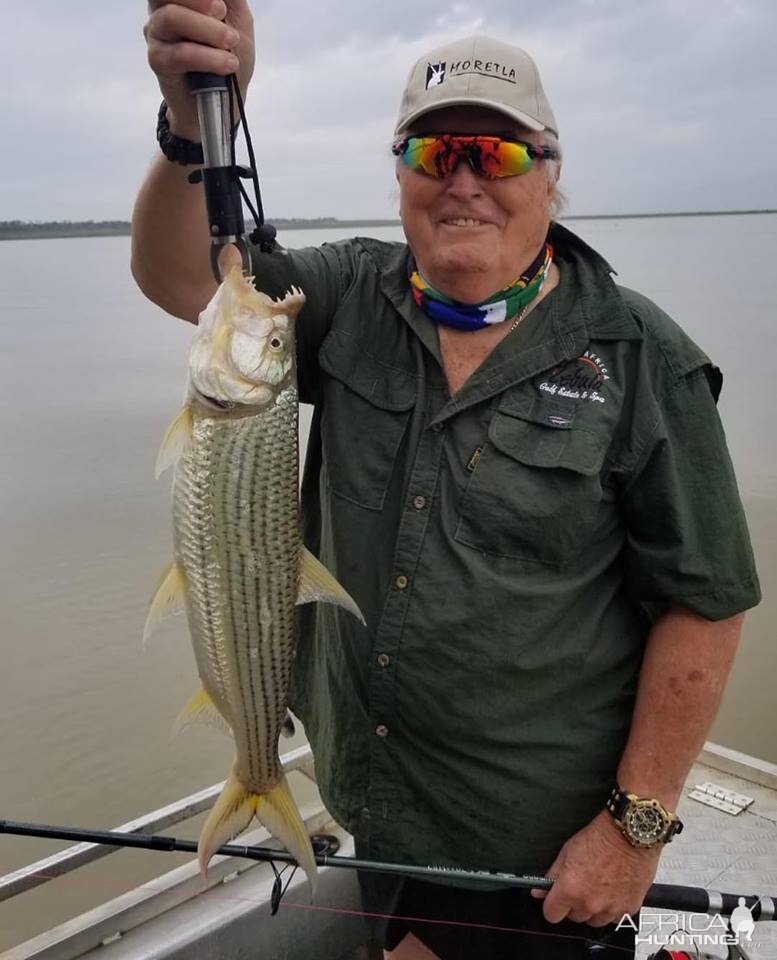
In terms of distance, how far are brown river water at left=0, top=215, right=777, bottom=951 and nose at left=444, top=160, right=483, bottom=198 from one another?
13.8ft

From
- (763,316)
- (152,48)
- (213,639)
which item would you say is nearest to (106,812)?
(213,639)

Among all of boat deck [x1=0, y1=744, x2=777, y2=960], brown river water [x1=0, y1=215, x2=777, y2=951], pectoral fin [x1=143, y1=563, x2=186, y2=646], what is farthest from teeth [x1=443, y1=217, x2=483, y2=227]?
brown river water [x1=0, y1=215, x2=777, y2=951]

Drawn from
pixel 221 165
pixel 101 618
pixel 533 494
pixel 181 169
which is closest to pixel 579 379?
pixel 533 494

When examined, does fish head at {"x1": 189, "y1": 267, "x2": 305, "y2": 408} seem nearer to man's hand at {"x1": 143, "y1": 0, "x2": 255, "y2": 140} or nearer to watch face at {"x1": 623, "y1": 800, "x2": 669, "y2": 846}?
man's hand at {"x1": 143, "y1": 0, "x2": 255, "y2": 140}

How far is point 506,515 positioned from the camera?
2.38 metres

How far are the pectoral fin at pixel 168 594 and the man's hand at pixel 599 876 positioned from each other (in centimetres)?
129

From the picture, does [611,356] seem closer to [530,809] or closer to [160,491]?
[530,809]

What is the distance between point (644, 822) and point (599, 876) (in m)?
0.20

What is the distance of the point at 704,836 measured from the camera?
4215 millimetres

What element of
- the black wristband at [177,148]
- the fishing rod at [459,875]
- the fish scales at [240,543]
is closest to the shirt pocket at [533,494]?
the fish scales at [240,543]

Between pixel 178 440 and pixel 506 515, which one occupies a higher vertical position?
pixel 178 440

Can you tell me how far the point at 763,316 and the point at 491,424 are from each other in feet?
87.1

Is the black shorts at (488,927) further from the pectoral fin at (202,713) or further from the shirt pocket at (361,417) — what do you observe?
the shirt pocket at (361,417)

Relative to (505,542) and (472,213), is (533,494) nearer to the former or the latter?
(505,542)
